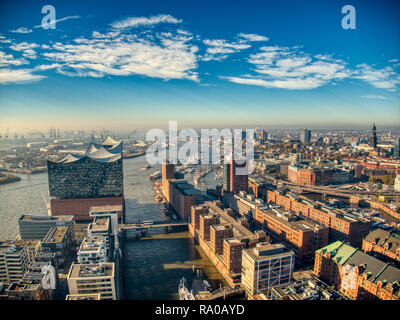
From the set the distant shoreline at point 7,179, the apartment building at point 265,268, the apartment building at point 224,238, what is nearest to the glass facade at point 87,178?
the apartment building at point 224,238

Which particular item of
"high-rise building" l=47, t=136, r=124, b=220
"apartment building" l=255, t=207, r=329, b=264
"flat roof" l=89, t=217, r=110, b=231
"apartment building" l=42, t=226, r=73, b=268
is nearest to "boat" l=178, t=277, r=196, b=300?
"flat roof" l=89, t=217, r=110, b=231

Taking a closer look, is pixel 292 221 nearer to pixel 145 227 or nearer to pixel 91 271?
pixel 145 227

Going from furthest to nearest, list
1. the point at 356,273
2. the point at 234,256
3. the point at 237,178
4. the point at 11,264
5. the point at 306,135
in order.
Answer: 1. the point at 306,135
2. the point at 237,178
3. the point at 234,256
4. the point at 11,264
5. the point at 356,273

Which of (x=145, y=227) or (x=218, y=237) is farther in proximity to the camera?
(x=145, y=227)

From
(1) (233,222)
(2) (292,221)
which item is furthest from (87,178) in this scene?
(2) (292,221)

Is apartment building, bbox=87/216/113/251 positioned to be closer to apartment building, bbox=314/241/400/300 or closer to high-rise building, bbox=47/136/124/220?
high-rise building, bbox=47/136/124/220

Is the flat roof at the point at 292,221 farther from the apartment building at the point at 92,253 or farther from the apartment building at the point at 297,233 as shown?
the apartment building at the point at 92,253
